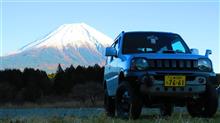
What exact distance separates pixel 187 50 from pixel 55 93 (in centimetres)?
8719

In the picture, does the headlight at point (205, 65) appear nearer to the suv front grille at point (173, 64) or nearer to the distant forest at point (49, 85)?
the suv front grille at point (173, 64)

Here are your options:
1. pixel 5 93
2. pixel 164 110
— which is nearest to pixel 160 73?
pixel 164 110

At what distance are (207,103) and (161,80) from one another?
123 cm

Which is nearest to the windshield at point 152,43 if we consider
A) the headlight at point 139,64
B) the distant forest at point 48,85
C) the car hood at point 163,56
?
the car hood at point 163,56

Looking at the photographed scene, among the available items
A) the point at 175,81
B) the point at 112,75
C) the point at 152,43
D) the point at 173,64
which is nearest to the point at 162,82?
the point at 175,81

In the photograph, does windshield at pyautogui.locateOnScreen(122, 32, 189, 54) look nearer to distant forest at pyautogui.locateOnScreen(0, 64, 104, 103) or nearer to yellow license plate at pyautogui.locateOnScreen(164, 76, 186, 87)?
yellow license plate at pyautogui.locateOnScreen(164, 76, 186, 87)

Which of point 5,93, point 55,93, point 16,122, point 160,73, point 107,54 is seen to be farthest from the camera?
point 55,93

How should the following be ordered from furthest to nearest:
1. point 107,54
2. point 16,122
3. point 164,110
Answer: point 164,110 → point 107,54 → point 16,122

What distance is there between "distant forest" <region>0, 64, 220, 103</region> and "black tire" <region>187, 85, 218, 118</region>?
7629cm

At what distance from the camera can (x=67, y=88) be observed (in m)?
98.9

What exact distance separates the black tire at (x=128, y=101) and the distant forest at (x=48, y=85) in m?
76.8

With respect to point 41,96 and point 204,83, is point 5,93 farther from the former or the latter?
point 204,83

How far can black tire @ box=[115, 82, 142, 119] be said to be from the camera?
9883 mm

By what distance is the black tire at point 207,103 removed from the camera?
34.2 ft
